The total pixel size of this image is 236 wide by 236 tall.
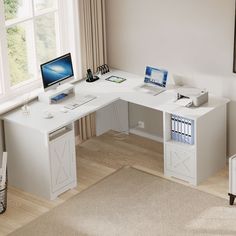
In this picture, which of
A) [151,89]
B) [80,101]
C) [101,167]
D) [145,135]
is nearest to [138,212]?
[101,167]

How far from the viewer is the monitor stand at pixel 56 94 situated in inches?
261

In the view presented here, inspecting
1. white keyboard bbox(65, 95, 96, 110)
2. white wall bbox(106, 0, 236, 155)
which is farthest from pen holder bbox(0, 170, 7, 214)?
white wall bbox(106, 0, 236, 155)

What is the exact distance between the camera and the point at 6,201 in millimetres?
6156

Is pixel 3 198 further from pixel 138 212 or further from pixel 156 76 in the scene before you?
pixel 156 76

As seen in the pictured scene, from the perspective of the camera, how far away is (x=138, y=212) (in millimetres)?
6016

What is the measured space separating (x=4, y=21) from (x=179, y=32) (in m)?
1.72

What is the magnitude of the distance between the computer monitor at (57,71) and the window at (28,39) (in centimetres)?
36

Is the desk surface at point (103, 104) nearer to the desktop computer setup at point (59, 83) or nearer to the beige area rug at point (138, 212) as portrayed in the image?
the desktop computer setup at point (59, 83)

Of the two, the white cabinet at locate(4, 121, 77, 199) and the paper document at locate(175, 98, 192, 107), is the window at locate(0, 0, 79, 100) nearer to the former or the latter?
the white cabinet at locate(4, 121, 77, 199)

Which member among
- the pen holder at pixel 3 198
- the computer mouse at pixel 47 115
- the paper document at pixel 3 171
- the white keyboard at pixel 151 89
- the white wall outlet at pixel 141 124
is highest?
the white keyboard at pixel 151 89

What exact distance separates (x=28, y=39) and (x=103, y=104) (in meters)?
1.01

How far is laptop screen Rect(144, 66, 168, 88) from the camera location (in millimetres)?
6808

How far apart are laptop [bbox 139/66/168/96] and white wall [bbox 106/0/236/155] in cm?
21

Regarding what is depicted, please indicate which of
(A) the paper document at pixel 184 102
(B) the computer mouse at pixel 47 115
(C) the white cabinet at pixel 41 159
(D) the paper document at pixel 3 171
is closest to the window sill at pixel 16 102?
(C) the white cabinet at pixel 41 159
